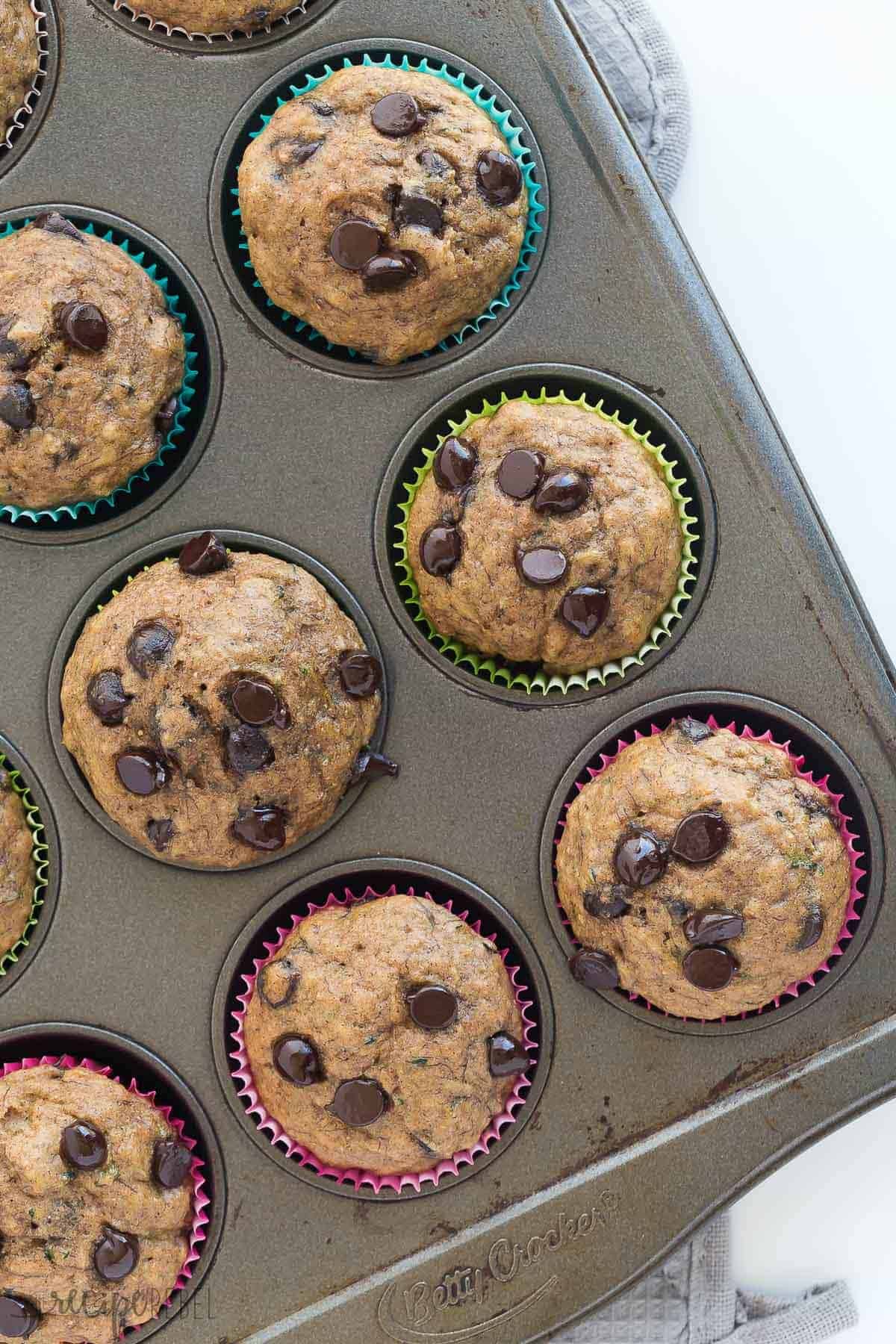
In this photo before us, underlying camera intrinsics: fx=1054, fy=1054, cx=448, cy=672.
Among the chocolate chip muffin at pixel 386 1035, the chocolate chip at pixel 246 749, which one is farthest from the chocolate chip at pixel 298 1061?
the chocolate chip at pixel 246 749

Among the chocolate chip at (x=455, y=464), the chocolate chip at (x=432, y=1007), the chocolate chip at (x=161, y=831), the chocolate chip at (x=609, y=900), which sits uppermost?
the chocolate chip at (x=455, y=464)

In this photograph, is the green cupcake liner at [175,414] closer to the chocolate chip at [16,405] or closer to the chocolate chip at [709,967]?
the chocolate chip at [16,405]

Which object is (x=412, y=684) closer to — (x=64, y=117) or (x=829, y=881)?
(x=829, y=881)

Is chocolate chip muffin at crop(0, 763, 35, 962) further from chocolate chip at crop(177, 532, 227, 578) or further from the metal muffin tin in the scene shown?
chocolate chip at crop(177, 532, 227, 578)

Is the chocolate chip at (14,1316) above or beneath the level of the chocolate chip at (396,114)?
beneath

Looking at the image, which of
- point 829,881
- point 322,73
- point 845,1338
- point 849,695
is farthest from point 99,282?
point 845,1338

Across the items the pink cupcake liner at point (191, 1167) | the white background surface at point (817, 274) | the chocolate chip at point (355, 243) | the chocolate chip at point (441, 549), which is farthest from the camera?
the white background surface at point (817, 274)

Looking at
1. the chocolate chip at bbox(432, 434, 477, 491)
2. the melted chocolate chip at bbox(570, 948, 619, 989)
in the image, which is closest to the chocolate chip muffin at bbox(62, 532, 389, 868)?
the chocolate chip at bbox(432, 434, 477, 491)
